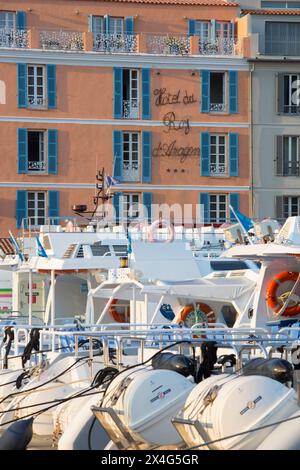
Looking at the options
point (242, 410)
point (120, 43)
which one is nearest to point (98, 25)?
point (120, 43)

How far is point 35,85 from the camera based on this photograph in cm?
4456

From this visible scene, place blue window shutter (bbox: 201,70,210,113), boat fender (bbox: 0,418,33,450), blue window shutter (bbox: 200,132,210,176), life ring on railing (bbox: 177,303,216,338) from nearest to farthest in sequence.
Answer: boat fender (bbox: 0,418,33,450), life ring on railing (bbox: 177,303,216,338), blue window shutter (bbox: 201,70,210,113), blue window shutter (bbox: 200,132,210,176)

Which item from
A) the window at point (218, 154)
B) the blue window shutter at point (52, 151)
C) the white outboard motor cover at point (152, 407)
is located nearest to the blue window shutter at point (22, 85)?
the blue window shutter at point (52, 151)

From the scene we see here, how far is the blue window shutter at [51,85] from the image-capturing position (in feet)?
146

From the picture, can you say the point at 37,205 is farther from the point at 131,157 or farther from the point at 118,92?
the point at 118,92

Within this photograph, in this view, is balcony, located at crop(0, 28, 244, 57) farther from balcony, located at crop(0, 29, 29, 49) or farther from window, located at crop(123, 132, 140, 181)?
window, located at crop(123, 132, 140, 181)

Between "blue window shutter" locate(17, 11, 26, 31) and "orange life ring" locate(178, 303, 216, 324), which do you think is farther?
"blue window shutter" locate(17, 11, 26, 31)

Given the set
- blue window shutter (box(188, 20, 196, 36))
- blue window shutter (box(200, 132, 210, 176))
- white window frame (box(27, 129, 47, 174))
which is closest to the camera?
white window frame (box(27, 129, 47, 174))

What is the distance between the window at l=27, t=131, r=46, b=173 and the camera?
44594 mm

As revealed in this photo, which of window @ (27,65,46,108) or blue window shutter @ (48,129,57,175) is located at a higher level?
window @ (27,65,46,108)

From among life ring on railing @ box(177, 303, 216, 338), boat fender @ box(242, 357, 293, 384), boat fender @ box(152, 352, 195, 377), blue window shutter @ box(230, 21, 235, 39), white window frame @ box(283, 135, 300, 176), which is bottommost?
life ring on railing @ box(177, 303, 216, 338)

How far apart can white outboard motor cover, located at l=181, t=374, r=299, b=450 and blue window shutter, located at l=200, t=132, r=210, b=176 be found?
32.9m

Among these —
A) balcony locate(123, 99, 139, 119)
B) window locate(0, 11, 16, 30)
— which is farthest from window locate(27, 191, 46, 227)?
window locate(0, 11, 16, 30)
